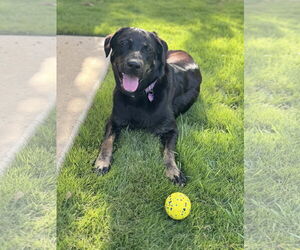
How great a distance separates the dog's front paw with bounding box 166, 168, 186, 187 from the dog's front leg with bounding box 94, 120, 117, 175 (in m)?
0.49

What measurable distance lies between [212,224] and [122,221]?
61 centimetres

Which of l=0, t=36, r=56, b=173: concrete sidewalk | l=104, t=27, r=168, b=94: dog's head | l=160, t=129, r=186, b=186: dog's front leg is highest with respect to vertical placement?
l=104, t=27, r=168, b=94: dog's head

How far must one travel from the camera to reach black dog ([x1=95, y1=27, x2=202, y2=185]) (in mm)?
3051

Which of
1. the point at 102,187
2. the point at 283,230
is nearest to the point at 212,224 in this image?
the point at 283,230

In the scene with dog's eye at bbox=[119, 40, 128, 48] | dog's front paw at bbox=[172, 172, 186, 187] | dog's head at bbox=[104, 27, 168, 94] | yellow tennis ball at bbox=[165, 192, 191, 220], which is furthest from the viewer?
dog's eye at bbox=[119, 40, 128, 48]

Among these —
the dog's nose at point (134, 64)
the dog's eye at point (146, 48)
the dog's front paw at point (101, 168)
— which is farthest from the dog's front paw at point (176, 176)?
the dog's eye at point (146, 48)

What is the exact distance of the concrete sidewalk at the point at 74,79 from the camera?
347cm

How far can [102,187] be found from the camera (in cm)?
279

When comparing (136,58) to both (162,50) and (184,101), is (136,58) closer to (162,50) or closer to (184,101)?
(162,50)

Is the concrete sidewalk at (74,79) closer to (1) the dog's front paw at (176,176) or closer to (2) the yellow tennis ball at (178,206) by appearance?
(1) the dog's front paw at (176,176)

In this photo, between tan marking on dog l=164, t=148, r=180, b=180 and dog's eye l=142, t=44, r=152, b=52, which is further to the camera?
dog's eye l=142, t=44, r=152, b=52

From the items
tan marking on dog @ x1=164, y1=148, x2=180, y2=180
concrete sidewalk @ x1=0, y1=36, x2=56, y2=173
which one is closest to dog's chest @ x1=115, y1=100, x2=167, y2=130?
tan marking on dog @ x1=164, y1=148, x2=180, y2=180

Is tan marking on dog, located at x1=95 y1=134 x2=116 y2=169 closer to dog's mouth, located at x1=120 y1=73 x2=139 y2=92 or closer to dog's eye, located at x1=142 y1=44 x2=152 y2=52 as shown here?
dog's mouth, located at x1=120 y1=73 x2=139 y2=92

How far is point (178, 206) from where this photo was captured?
248cm
